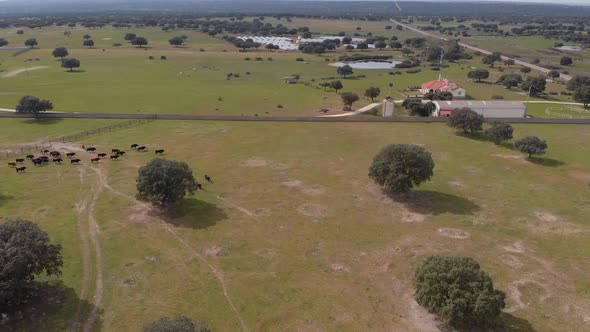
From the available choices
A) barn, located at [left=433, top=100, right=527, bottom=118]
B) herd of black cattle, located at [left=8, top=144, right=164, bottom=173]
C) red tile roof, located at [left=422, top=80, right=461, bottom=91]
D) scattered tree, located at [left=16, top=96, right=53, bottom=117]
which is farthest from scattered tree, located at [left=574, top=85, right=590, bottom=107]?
scattered tree, located at [left=16, top=96, right=53, bottom=117]

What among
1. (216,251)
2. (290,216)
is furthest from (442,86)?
(216,251)

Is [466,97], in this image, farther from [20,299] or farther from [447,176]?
[20,299]

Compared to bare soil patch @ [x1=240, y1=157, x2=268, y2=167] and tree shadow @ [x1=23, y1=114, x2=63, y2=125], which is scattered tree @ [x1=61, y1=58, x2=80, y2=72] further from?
bare soil patch @ [x1=240, y1=157, x2=268, y2=167]

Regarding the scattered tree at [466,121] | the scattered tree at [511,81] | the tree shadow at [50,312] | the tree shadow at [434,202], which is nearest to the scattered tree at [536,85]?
the scattered tree at [511,81]

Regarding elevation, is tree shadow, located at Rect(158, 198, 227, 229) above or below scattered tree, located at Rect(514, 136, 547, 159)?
below

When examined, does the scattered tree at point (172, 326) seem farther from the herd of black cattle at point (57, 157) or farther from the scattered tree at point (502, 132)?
the scattered tree at point (502, 132)

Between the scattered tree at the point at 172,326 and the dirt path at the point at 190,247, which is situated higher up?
the scattered tree at the point at 172,326
